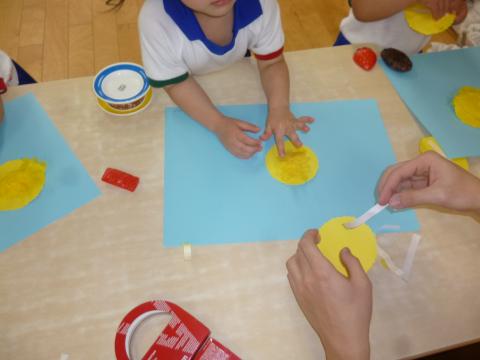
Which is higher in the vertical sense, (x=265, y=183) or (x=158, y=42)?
(x=158, y=42)

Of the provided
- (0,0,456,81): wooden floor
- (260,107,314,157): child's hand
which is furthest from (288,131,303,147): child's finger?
(0,0,456,81): wooden floor

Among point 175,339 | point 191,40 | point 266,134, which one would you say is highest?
point 191,40

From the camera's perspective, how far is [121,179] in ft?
2.11

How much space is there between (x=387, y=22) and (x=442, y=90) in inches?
11.1

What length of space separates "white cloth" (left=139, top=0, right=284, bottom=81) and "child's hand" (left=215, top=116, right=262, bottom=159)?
14 centimetres

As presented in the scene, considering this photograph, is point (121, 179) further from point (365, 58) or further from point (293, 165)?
point (365, 58)

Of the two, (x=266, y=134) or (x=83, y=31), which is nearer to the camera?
(x=266, y=134)

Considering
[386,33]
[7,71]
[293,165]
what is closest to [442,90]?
[386,33]

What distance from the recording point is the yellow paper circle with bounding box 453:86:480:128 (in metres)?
0.74

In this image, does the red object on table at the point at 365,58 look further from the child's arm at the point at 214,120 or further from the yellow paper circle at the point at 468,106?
the child's arm at the point at 214,120

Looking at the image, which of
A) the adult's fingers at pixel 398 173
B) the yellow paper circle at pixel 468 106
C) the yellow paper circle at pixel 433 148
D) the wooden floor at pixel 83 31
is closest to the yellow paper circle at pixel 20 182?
the adult's fingers at pixel 398 173

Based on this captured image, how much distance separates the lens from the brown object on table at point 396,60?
31.1 inches

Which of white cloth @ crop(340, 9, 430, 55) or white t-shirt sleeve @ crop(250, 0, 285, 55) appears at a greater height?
white t-shirt sleeve @ crop(250, 0, 285, 55)

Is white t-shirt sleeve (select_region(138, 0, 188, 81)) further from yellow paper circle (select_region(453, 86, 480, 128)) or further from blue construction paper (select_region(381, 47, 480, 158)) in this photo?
yellow paper circle (select_region(453, 86, 480, 128))
